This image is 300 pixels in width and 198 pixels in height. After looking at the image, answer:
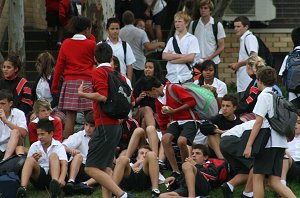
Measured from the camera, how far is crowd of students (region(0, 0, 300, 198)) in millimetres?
12375

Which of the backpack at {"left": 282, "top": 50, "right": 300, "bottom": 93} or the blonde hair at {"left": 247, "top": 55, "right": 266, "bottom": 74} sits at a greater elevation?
the blonde hair at {"left": 247, "top": 55, "right": 266, "bottom": 74}

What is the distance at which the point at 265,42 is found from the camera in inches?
866

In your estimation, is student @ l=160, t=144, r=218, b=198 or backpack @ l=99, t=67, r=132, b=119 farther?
student @ l=160, t=144, r=218, b=198

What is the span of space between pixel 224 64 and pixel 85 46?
22.5 feet

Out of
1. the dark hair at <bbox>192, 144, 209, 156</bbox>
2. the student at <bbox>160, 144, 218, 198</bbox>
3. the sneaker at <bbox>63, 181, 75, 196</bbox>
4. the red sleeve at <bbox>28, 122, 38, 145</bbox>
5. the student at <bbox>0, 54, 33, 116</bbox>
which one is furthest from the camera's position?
the student at <bbox>0, 54, 33, 116</bbox>

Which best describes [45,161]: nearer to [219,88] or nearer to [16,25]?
[219,88]

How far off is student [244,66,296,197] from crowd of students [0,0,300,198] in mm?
11

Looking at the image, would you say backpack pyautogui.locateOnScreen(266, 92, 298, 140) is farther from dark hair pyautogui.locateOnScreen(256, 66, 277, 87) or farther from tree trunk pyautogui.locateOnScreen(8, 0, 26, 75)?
tree trunk pyautogui.locateOnScreen(8, 0, 26, 75)

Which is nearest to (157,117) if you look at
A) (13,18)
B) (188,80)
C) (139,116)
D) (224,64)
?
(139,116)

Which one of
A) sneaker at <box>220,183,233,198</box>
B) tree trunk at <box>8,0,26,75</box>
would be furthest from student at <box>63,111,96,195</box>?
tree trunk at <box>8,0,26,75</box>

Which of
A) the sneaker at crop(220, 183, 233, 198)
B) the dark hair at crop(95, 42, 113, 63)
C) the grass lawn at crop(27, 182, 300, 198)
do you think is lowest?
the grass lawn at crop(27, 182, 300, 198)

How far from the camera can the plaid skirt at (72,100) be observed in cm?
1536

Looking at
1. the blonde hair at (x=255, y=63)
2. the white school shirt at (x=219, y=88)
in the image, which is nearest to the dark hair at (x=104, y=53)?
the blonde hair at (x=255, y=63)

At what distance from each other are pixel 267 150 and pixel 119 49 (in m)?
5.17
